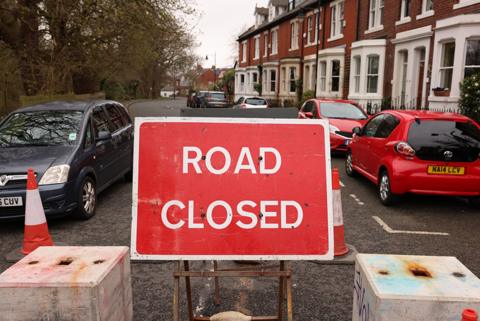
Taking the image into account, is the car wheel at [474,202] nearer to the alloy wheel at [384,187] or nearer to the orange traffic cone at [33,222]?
the alloy wheel at [384,187]

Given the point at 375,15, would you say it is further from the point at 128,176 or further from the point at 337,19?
the point at 128,176

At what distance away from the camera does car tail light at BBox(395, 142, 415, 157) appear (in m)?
6.59

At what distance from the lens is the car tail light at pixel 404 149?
6586mm

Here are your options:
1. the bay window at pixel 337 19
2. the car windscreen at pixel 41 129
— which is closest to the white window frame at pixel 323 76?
the bay window at pixel 337 19

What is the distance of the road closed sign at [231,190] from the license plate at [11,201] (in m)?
3.28

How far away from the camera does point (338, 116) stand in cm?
1262

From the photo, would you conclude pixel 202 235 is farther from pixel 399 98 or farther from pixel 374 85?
pixel 374 85

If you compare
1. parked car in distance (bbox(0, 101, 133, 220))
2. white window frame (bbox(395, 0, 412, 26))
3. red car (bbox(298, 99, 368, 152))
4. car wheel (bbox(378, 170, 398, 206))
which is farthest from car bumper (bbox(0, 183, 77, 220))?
white window frame (bbox(395, 0, 412, 26))

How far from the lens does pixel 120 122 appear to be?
8.33 metres

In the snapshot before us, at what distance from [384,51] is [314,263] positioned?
17279 mm

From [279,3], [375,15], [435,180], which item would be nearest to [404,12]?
[375,15]

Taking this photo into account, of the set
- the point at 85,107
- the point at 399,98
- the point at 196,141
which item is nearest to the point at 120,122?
the point at 85,107

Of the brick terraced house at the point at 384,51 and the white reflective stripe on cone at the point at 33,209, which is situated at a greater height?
the brick terraced house at the point at 384,51

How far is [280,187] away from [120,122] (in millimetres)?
6106
